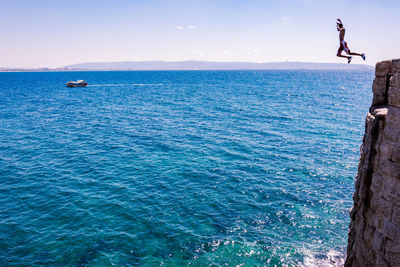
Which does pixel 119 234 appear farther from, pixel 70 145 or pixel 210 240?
pixel 70 145

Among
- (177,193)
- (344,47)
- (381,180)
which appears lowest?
(177,193)

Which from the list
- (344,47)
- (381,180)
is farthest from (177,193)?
(344,47)

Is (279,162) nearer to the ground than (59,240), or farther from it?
farther from it

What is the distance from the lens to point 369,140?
9922mm

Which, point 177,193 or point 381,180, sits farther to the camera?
point 177,193

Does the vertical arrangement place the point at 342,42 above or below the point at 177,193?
above

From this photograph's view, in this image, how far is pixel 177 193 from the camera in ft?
75.7

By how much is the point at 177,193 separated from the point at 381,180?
16789mm

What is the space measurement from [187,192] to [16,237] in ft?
42.7

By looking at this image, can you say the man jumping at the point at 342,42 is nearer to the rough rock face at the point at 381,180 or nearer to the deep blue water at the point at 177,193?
the rough rock face at the point at 381,180

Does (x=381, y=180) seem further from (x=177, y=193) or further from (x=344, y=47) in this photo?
(x=177, y=193)

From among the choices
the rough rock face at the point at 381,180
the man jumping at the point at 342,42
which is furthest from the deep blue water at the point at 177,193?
the man jumping at the point at 342,42

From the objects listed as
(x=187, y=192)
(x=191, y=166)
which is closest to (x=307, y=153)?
(x=191, y=166)

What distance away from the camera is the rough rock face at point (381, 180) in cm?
872
